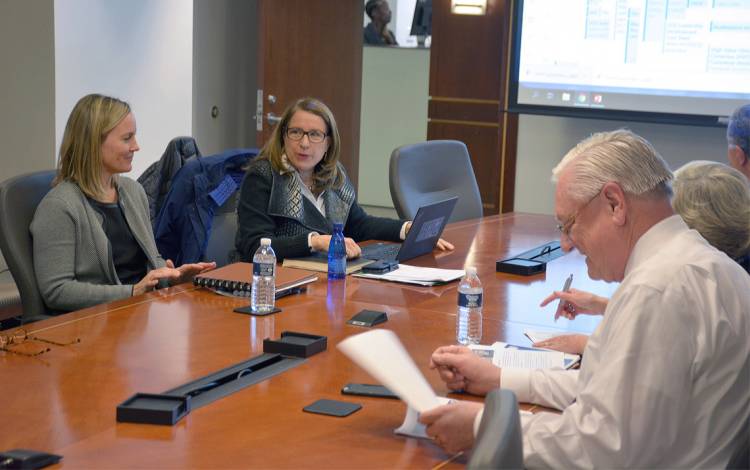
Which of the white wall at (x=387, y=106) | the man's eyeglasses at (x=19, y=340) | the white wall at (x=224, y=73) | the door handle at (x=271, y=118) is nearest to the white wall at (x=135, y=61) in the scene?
the door handle at (x=271, y=118)

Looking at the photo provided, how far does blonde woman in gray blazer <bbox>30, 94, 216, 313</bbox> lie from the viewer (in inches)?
121

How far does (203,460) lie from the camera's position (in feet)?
5.69

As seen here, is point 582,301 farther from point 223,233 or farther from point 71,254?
point 223,233

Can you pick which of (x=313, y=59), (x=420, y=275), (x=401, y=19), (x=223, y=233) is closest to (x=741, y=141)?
(x=420, y=275)

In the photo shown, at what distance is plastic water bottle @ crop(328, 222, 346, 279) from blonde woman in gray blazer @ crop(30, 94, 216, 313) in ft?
1.25

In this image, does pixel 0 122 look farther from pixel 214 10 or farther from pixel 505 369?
pixel 505 369

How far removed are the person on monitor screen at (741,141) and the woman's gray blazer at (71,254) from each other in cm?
223

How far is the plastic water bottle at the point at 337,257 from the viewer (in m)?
3.29

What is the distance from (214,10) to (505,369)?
5872 millimetres

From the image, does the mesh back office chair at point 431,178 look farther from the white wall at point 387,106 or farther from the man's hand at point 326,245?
the white wall at point 387,106

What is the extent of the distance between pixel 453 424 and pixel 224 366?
2.21ft

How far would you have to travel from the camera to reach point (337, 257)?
3.29 meters

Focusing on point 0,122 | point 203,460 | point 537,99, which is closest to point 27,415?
point 203,460

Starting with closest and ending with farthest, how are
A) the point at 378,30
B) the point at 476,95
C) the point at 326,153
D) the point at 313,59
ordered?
the point at 326,153
the point at 476,95
the point at 313,59
the point at 378,30
